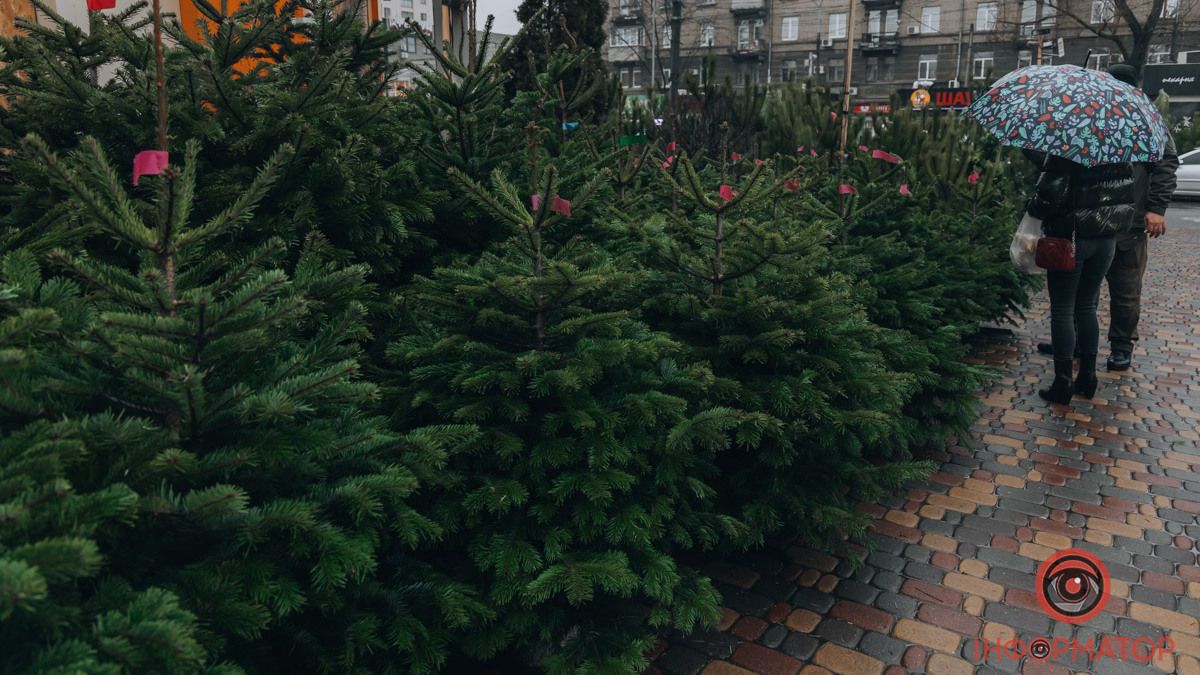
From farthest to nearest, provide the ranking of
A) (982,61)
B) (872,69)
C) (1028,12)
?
(872,69) < (982,61) < (1028,12)

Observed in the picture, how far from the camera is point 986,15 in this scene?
1939 inches

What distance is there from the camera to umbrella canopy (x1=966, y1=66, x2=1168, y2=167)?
4.99m

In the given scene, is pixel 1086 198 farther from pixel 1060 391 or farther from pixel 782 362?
pixel 782 362

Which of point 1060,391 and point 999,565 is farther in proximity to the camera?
point 1060,391

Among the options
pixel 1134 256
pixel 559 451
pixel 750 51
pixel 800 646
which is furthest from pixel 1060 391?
pixel 750 51

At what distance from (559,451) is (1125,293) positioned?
5.93 meters

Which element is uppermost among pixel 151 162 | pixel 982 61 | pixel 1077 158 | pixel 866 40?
pixel 866 40

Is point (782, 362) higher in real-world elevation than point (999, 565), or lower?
higher

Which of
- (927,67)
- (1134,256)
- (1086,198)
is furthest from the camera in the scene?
(927,67)

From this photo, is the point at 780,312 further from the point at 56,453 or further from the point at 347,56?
the point at 56,453

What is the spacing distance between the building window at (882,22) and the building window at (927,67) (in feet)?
8.16

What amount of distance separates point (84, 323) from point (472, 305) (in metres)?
1.25

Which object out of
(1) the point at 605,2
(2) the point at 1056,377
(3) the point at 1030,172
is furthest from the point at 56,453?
(1) the point at 605,2

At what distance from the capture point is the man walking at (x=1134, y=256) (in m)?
6.39
